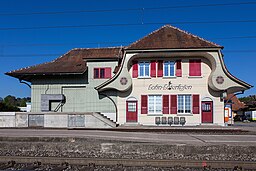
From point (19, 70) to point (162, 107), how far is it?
16.1m

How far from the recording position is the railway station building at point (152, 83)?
1071 inches

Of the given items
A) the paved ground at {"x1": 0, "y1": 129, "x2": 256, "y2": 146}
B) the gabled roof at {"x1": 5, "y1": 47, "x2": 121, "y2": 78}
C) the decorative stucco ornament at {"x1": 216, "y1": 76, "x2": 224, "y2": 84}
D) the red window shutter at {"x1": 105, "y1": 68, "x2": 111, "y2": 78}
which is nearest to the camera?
the paved ground at {"x1": 0, "y1": 129, "x2": 256, "y2": 146}

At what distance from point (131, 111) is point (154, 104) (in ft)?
8.11

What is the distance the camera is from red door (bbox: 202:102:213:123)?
91.7 ft

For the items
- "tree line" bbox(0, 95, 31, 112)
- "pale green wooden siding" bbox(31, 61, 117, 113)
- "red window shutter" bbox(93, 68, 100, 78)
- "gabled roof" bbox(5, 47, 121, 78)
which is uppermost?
Result: "gabled roof" bbox(5, 47, 121, 78)

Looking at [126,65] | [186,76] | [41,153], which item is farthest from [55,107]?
Answer: [41,153]

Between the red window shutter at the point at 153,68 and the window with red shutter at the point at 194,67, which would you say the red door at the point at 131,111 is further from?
the window with red shutter at the point at 194,67

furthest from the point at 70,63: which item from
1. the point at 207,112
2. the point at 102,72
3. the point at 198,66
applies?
the point at 207,112

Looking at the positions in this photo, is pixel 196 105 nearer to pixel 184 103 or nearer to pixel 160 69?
pixel 184 103

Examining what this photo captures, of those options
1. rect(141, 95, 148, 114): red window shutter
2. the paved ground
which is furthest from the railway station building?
the paved ground

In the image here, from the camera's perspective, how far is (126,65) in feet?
90.6

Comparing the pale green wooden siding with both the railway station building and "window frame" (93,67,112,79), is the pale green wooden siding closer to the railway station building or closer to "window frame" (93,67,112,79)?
the railway station building

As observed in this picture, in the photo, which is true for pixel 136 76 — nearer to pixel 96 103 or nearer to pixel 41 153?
pixel 96 103

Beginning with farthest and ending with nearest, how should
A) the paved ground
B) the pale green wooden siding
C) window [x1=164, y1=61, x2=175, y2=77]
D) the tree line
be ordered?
the tree line < the pale green wooden siding < window [x1=164, y1=61, x2=175, y2=77] < the paved ground
